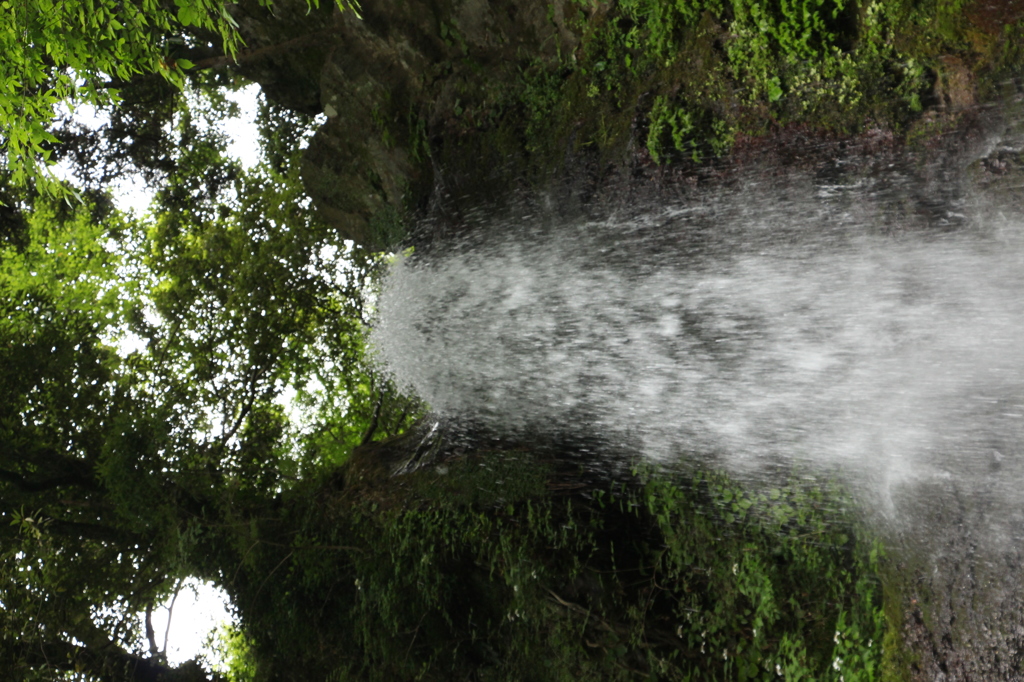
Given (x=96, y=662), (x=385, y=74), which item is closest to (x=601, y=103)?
(x=385, y=74)

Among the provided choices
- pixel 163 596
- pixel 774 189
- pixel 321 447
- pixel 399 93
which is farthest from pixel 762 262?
pixel 321 447

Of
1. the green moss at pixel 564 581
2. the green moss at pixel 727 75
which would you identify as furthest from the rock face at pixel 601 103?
the green moss at pixel 564 581

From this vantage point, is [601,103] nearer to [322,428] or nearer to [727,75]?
[727,75]

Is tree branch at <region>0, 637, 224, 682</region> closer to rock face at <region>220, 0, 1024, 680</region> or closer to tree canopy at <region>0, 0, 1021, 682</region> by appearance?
tree canopy at <region>0, 0, 1021, 682</region>

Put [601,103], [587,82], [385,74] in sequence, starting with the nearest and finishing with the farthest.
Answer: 1. [601,103]
2. [587,82]
3. [385,74]

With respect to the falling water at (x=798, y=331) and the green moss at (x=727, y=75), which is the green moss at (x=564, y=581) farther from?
the green moss at (x=727, y=75)

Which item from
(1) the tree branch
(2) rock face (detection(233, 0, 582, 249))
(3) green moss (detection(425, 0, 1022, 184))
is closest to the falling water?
(3) green moss (detection(425, 0, 1022, 184))

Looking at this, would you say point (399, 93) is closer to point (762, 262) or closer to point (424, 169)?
point (424, 169)

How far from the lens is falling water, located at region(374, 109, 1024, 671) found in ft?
15.4

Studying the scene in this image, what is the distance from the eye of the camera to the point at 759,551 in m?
6.20

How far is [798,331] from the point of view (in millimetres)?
5660

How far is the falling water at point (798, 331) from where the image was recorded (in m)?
4.69

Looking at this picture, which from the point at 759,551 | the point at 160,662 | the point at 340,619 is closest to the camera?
the point at 759,551

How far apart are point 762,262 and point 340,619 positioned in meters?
6.00
